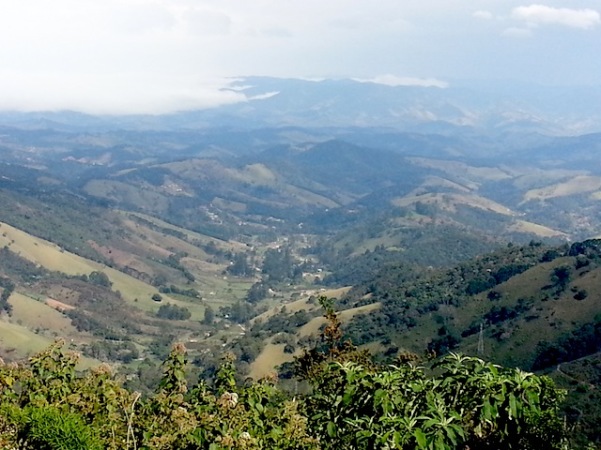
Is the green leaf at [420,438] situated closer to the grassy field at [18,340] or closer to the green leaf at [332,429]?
the green leaf at [332,429]

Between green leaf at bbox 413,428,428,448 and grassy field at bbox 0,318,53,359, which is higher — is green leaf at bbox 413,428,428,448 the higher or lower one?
the higher one

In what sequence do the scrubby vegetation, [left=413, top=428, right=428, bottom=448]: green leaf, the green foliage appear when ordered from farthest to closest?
the green foliage < the scrubby vegetation < [left=413, top=428, right=428, bottom=448]: green leaf

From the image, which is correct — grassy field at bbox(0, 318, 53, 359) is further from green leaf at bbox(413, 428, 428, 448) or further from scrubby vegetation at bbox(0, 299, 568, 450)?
green leaf at bbox(413, 428, 428, 448)

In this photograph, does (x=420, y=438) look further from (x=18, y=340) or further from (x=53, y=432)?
(x=18, y=340)

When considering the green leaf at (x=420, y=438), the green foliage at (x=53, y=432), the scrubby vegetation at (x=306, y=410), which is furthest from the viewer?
the green foliage at (x=53, y=432)

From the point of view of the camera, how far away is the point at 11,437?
1234 cm

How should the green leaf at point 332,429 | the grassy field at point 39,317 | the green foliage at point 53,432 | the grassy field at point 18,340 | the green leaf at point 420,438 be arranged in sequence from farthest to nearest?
1. the grassy field at point 39,317
2. the grassy field at point 18,340
3. the green foliage at point 53,432
4. the green leaf at point 332,429
5. the green leaf at point 420,438

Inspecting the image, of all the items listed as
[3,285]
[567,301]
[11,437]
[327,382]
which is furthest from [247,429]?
[3,285]

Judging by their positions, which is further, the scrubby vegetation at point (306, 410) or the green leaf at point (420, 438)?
the scrubby vegetation at point (306, 410)

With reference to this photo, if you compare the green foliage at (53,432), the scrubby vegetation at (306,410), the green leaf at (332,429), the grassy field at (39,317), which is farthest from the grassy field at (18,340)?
the green leaf at (332,429)

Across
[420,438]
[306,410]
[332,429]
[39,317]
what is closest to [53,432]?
[332,429]

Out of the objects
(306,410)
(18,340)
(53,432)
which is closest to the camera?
(53,432)

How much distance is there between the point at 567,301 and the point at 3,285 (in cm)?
16707

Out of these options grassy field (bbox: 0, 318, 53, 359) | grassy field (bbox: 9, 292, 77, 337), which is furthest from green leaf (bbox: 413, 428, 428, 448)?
grassy field (bbox: 9, 292, 77, 337)
